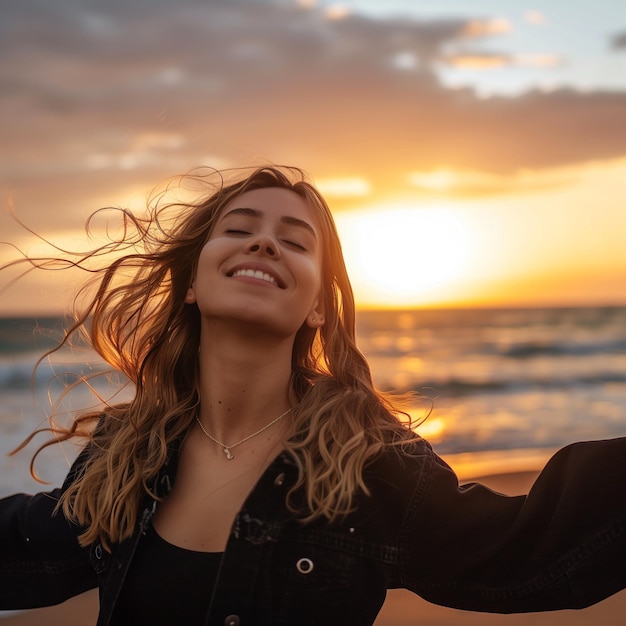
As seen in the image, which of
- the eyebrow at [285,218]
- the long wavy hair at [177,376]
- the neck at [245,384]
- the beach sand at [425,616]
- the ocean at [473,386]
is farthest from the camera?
the ocean at [473,386]

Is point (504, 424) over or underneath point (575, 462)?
underneath

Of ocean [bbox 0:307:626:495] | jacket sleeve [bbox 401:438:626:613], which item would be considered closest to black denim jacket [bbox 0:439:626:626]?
jacket sleeve [bbox 401:438:626:613]

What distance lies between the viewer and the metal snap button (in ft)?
8.09

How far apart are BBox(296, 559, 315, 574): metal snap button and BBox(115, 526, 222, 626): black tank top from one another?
0.88ft

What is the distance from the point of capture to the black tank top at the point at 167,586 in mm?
2459

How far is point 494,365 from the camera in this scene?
24.8m

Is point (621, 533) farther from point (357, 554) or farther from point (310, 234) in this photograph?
point (310, 234)

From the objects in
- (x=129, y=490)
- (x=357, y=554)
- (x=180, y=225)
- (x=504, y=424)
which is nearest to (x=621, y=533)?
(x=357, y=554)

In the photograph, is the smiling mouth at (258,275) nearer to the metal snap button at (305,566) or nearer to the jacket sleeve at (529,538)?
the jacket sleeve at (529,538)

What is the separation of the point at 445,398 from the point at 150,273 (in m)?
14.1

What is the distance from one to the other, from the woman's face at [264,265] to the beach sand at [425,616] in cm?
238

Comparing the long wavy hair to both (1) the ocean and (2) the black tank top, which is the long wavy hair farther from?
(1) the ocean

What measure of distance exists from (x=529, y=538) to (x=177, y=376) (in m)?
1.65

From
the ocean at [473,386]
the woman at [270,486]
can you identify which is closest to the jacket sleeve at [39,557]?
the woman at [270,486]
